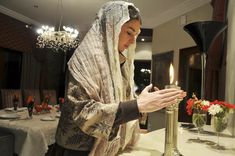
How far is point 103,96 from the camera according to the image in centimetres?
81

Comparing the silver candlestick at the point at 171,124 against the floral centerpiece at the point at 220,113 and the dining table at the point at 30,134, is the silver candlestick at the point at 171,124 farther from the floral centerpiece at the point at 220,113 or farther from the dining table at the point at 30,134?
the dining table at the point at 30,134

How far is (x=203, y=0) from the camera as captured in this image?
362 centimetres

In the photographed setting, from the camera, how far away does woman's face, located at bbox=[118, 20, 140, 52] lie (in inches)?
37.7

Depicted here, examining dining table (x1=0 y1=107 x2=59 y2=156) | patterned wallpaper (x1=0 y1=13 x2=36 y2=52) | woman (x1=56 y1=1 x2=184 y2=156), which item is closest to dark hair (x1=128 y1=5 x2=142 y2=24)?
woman (x1=56 y1=1 x2=184 y2=156)

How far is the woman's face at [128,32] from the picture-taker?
96 cm

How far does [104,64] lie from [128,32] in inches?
8.4

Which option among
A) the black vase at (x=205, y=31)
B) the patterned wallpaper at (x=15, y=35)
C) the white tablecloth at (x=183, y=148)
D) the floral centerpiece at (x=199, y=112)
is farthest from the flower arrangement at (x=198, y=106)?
the patterned wallpaper at (x=15, y=35)

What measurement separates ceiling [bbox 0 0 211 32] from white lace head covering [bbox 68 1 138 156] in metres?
3.13

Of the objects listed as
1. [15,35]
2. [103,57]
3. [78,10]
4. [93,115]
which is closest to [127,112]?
[93,115]

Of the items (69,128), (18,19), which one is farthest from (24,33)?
(69,128)

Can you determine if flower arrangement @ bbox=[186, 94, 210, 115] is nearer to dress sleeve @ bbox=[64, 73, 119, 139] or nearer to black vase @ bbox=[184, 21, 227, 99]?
black vase @ bbox=[184, 21, 227, 99]

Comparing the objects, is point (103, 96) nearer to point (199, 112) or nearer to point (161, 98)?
point (161, 98)

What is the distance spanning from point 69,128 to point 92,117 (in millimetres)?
179

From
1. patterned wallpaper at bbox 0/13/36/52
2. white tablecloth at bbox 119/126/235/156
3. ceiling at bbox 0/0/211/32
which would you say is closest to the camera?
white tablecloth at bbox 119/126/235/156
